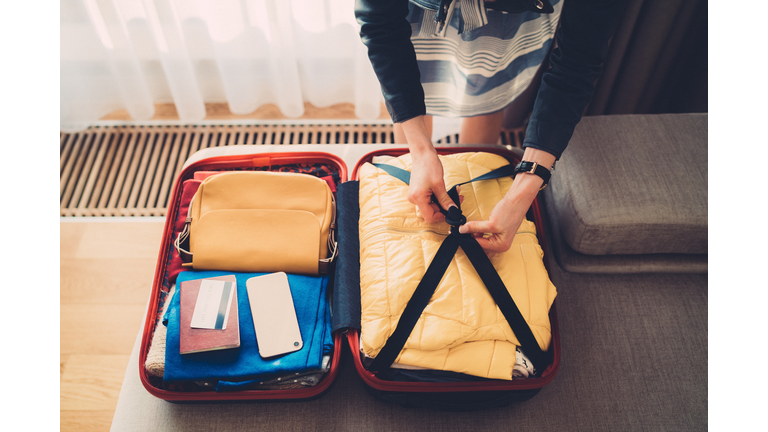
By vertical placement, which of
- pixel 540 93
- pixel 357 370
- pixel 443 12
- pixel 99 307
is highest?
pixel 443 12

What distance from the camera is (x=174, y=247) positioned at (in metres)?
0.91

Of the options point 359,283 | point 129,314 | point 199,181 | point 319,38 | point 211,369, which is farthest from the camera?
point 319,38

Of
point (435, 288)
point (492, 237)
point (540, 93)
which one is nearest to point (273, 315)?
point (435, 288)

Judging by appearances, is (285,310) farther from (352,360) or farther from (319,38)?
(319,38)

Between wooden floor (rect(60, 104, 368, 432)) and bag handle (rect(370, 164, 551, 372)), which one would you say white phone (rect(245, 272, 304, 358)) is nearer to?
bag handle (rect(370, 164, 551, 372))

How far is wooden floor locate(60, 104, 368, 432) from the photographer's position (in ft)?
3.61

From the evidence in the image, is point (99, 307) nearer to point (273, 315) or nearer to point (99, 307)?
point (99, 307)

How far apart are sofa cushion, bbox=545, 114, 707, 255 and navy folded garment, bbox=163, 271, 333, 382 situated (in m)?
0.63

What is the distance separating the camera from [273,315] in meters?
0.76

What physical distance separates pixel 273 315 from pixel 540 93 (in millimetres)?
707

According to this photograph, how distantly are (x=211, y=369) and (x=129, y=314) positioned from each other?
2.32 ft

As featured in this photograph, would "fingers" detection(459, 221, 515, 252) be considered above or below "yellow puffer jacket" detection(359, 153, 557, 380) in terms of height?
above

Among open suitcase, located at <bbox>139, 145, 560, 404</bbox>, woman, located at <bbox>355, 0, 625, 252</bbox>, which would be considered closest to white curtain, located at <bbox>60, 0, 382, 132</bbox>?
woman, located at <bbox>355, 0, 625, 252</bbox>

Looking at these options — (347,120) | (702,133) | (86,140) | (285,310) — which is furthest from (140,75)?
(702,133)
